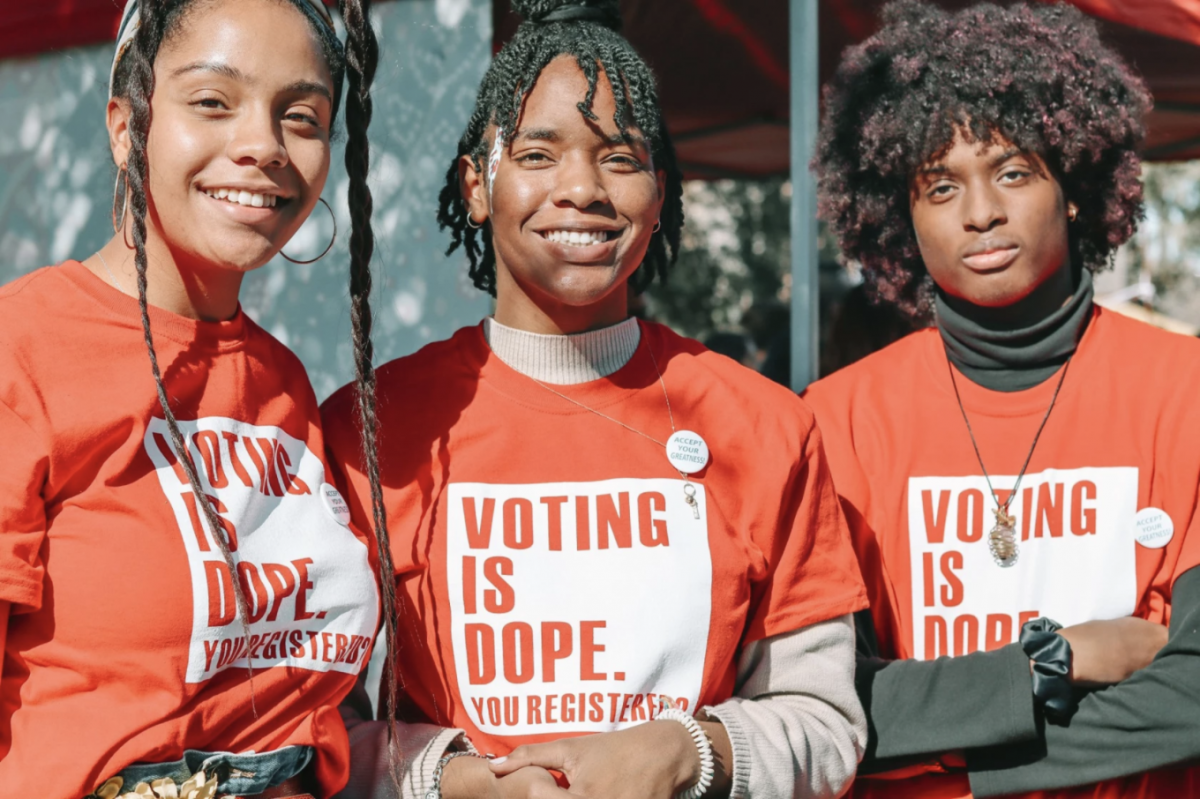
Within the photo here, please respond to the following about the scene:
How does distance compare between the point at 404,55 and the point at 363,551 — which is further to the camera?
the point at 404,55

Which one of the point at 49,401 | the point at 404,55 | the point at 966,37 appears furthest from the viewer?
the point at 404,55

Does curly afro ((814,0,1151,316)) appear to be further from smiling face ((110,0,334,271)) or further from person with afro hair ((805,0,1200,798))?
smiling face ((110,0,334,271))

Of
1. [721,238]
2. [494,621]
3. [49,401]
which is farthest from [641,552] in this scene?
[721,238]

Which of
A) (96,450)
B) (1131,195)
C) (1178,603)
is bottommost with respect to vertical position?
(1178,603)

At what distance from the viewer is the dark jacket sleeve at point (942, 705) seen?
240cm

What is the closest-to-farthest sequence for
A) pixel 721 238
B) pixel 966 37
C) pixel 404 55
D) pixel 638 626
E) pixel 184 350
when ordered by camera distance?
1. pixel 184 350
2. pixel 638 626
3. pixel 966 37
4. pixel 404 55
5. pixel 721 238

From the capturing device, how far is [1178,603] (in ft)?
8.04

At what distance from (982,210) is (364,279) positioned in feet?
4.43

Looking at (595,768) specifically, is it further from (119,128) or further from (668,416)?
(119,128)

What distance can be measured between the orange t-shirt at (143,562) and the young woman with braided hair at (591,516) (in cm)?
21

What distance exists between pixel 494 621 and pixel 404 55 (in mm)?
2369

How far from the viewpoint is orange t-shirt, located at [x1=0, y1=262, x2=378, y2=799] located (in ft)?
5.89

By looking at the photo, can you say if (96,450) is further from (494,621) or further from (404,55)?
(404,55)

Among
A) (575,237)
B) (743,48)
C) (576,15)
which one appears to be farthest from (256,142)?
(743,48)
